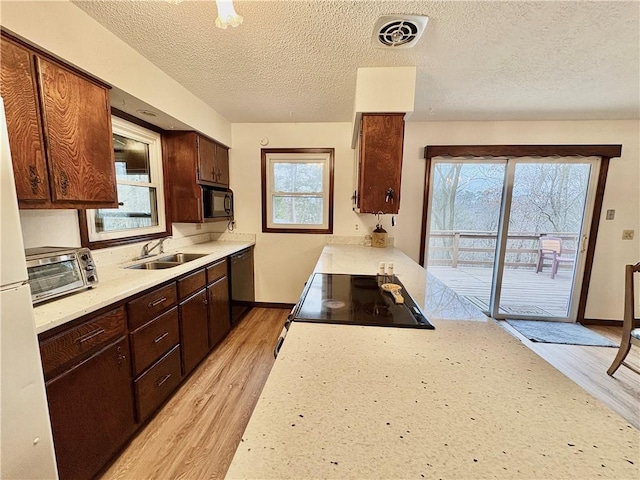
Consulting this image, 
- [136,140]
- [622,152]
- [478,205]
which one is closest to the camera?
[136,140]

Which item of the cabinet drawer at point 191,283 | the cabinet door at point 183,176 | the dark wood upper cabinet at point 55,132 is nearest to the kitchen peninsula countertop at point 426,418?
the cabinet drawer at point 191,283

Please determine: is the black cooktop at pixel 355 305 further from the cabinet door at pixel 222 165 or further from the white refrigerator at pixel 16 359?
the cabinet door at pixel 222 165

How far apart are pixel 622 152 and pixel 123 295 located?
A: 4941mm

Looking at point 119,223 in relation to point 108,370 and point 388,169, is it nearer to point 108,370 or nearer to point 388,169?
point 108,370

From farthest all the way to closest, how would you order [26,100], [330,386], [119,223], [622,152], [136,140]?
[622,152], [136,140], [119,223], [26,100], [330,386]

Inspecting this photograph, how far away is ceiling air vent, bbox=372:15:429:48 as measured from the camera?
1.35m

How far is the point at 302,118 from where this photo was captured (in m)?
3.00

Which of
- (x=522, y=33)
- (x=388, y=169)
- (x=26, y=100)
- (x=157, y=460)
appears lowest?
(x=157, y=460)

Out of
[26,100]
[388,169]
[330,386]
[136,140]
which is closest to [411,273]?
[388,169]

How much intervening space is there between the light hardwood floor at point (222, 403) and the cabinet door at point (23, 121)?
58.5 inches

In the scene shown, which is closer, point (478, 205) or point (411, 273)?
point (411, 273)

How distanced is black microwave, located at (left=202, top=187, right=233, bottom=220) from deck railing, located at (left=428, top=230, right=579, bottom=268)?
8.57 ft

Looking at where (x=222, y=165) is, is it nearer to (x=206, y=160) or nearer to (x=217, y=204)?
(x=206, y=160)

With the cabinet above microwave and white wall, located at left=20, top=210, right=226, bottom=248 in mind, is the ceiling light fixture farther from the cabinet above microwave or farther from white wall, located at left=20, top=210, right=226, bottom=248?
the cabinet above microwave
